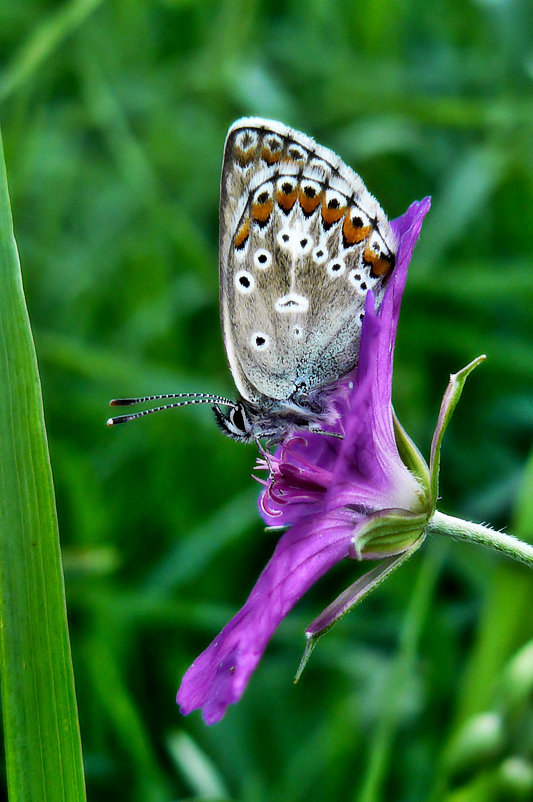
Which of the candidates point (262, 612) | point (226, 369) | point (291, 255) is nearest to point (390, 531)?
point (262, 612)

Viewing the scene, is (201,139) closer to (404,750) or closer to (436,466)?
(404,750)

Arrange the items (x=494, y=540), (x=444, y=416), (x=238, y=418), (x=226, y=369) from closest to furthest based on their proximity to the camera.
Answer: (x=494, y=540), (x=444, y=416), (x=238, y=418), (x=226, y=369)

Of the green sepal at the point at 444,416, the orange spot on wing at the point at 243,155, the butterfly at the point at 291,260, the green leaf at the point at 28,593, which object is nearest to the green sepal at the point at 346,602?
the green sepal at the point at 444,416

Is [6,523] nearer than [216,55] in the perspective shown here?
Yes

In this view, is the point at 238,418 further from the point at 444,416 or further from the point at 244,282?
the point at 444,416

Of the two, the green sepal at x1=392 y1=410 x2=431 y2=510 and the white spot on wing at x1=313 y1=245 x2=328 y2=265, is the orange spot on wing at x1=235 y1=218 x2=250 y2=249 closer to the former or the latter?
the white spot on wing at x1=313 y1=245 x2=328 y2=265

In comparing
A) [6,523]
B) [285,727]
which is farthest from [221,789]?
[6,523]

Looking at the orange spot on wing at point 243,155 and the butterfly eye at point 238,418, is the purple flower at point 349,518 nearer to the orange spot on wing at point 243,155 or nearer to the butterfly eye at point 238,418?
the butterfly eye at point 238,418
